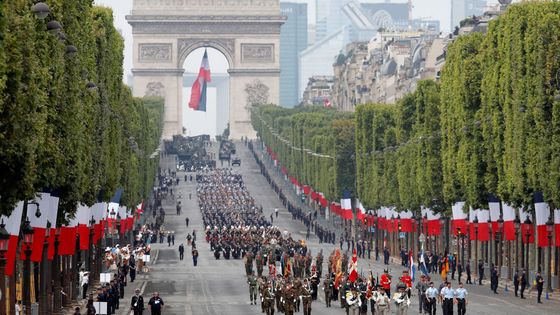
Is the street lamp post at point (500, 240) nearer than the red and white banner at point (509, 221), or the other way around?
the red and white banner at point (509, 221)

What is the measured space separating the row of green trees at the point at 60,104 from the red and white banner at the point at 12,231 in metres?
1.14

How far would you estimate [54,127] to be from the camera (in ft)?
202

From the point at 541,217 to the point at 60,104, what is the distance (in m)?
23.9

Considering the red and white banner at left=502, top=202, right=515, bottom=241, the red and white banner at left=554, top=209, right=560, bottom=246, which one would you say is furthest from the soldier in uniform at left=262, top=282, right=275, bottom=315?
the red and white banner at left=502, top=202, right=515, bottom=241

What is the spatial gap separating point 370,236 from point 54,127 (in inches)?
3406

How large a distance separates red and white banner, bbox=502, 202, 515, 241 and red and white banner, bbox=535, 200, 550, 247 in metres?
4.92

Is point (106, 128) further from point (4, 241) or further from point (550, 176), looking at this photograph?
point (4, 241)

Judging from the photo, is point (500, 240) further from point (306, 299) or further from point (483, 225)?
point (306, 299)

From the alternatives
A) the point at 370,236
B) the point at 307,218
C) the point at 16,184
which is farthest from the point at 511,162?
the point at 307,218

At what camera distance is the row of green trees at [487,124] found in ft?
267

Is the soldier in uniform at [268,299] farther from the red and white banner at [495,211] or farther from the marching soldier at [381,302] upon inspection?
the red and white banner at [495,211]

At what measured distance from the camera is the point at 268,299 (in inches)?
2640

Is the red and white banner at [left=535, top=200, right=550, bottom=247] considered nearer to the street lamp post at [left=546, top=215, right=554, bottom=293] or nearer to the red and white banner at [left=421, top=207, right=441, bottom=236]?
the street lamp post at [left=546, top=215, right=554, bottom=293]

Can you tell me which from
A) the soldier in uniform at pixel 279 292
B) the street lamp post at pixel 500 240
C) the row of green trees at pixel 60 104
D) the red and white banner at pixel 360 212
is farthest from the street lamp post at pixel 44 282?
the red and white banner at pixel 360 212
